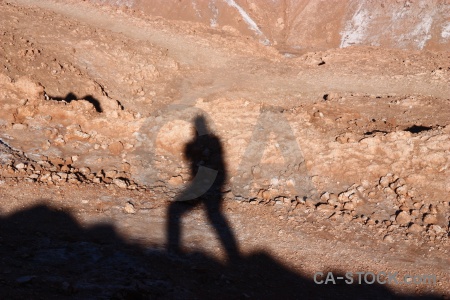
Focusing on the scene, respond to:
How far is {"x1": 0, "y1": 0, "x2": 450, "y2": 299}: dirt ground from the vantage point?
5.50 metres

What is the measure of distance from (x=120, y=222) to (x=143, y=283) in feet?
6.18

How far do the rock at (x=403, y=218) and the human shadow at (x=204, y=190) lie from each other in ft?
8.42

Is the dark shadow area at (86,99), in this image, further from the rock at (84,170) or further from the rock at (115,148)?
the rock at (84,170)

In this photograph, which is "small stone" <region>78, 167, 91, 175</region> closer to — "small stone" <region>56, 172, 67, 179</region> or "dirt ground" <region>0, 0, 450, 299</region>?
"dirt ground" <region>0, 0, 450, 299</region>

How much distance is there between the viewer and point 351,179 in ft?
25.6

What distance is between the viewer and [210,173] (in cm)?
848

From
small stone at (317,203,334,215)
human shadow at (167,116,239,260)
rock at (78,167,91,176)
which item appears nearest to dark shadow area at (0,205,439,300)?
human shadow at (167,116,239,260)

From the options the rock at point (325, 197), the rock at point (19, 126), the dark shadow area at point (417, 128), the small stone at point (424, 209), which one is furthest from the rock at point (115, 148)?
the dark shadow area at point (417, 128)

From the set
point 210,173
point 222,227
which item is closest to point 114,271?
point 222,227

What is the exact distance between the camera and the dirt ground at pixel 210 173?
5.50 meters

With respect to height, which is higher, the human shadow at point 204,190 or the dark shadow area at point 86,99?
the dark shadow area at point 86,99

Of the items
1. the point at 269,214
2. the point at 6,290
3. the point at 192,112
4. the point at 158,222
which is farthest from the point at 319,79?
the point at 6,290

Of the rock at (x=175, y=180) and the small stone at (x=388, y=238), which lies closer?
the small stone at (x=388, y=238)

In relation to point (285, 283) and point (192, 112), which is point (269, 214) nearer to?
point (285, 283)
